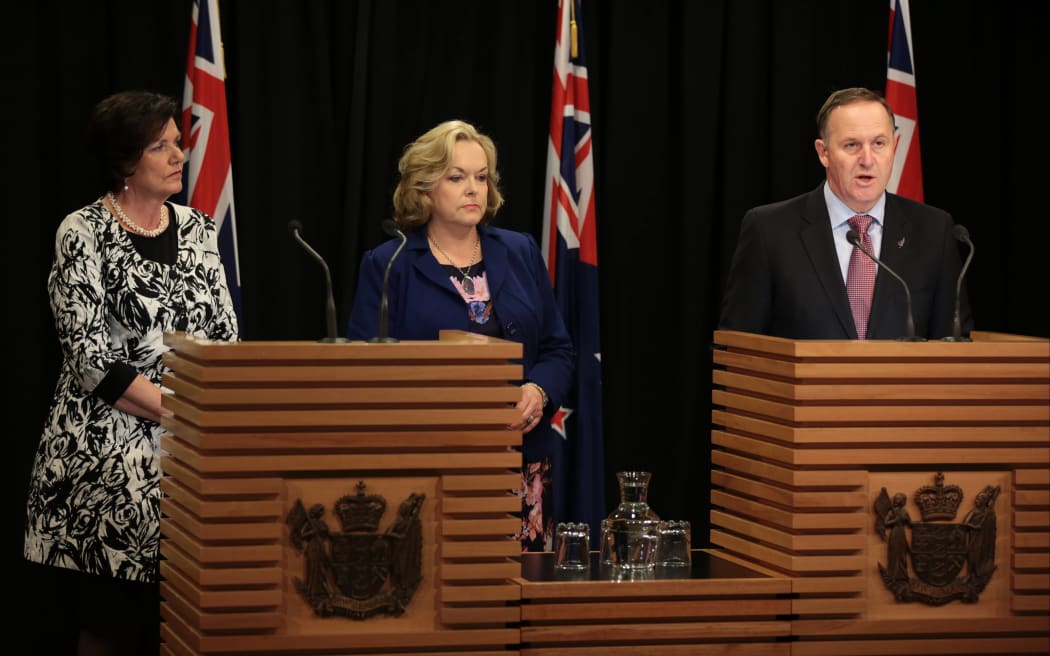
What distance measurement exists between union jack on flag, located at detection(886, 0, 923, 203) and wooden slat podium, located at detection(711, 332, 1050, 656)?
2601 millimetres

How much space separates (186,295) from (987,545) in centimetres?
215

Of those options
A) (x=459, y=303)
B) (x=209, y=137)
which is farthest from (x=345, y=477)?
(x=209, y=137)

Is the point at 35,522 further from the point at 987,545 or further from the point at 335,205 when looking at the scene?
the point at 987,545

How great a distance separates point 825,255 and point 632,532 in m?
1.03

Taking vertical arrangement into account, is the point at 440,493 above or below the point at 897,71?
below

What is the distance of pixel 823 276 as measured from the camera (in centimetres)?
369

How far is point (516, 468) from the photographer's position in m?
3.04

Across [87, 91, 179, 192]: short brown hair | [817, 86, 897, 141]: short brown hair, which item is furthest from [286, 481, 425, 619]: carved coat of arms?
[817, 86, 897, 141]: short brown hair

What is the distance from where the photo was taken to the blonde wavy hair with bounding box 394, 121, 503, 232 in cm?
432

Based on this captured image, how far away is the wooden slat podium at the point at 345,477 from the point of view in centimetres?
283

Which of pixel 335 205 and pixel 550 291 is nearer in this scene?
pixel 550 291

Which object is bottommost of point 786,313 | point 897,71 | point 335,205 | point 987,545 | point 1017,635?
point 1017,635

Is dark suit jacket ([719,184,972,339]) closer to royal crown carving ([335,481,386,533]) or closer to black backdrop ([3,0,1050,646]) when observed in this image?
royal crown carving ([335,481,386,533])

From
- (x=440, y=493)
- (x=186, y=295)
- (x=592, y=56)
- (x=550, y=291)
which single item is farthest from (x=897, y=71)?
(x=440, y=493)
